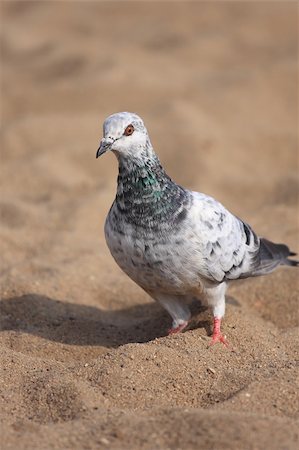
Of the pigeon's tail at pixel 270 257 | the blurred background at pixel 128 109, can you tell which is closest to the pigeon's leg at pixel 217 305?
the pigeon's tail at pixel 270 257

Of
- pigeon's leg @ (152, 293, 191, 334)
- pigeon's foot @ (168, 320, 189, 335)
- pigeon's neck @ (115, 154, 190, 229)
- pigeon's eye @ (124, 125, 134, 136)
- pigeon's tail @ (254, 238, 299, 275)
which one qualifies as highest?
pigeon's eye @ (124, 125, 134, 136)

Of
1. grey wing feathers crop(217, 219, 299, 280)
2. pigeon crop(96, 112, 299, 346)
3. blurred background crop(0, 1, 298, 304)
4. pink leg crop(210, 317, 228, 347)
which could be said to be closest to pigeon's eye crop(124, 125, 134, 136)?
pigeon crop(96, 112, 299, 346)

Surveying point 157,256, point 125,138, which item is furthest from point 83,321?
point 125,138

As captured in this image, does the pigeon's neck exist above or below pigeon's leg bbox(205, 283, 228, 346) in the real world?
above

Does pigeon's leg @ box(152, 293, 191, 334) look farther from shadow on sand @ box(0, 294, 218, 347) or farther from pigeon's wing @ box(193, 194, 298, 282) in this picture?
pigeon's wing @ box(193, 194, 298, 282)

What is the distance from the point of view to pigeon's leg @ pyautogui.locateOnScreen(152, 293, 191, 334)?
530 cm

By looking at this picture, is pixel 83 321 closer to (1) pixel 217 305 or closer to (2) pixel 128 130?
(1) pixel 217 305

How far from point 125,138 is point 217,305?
1.30 meters

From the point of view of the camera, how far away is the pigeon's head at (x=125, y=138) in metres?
4.62

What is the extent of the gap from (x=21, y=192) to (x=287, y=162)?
312 centimetres

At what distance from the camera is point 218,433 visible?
3502mm

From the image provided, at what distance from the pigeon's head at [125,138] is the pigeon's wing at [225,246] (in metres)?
0.50

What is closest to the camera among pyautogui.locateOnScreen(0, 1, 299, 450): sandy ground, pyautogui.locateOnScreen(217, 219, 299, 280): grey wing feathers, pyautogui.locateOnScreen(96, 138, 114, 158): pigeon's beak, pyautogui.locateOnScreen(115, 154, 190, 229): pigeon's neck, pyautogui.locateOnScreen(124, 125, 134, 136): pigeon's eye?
pyautogui.locateOnScreen(0, 1, 299, 450): sandy ground

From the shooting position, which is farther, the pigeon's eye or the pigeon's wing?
the pigeon's wing
